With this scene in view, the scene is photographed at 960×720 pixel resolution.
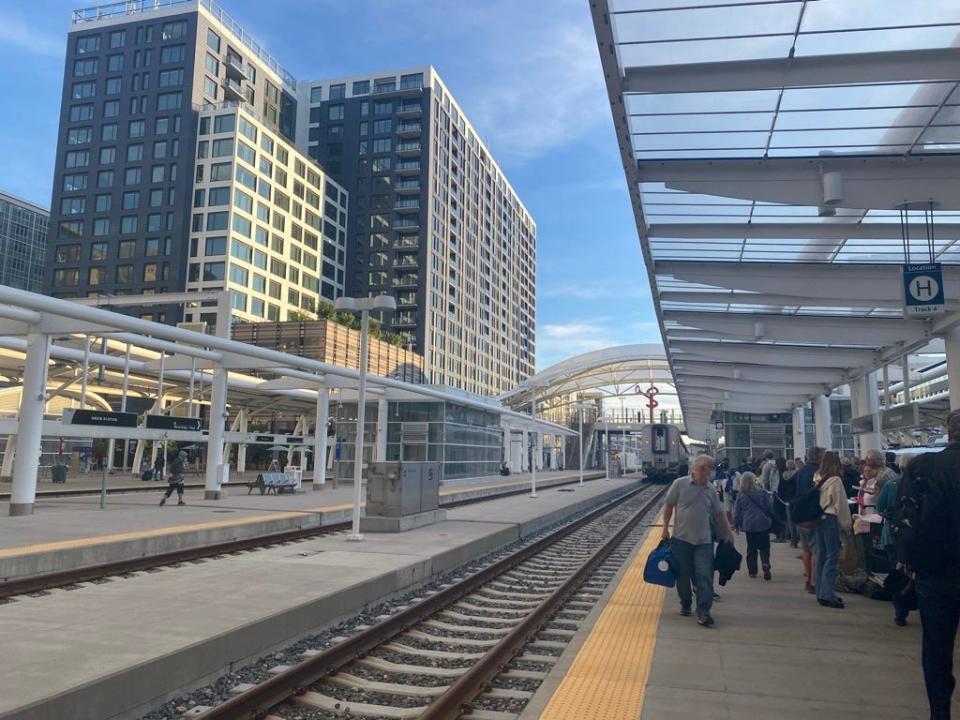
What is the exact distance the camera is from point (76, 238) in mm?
68750

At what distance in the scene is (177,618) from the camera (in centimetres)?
666

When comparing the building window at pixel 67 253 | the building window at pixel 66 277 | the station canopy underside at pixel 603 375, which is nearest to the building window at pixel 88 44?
the building window at pixel 67 253

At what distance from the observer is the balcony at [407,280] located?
84.7 metres

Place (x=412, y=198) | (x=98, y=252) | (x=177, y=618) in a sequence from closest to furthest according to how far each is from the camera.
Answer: (x=177, y=618), (x=98, y=252), (x=412, y=198)

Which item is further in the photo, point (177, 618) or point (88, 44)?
point (88, 44)

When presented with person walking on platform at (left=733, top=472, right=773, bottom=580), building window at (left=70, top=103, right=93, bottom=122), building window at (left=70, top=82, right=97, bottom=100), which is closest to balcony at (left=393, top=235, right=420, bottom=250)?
building window at (left=70, top=103, right=93, bottom=122)

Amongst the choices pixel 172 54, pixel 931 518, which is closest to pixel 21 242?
pixel 172 54

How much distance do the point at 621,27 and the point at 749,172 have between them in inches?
147

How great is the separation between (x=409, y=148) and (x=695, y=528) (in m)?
86.3

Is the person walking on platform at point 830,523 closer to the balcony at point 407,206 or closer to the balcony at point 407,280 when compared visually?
the balcony at point 407,280

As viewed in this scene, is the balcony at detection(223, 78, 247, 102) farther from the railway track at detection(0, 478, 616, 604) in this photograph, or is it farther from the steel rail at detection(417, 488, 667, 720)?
the steel rail at detection(417, 488, 667, 720)

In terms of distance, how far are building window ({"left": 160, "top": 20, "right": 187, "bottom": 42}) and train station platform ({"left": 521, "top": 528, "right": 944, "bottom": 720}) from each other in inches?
3017

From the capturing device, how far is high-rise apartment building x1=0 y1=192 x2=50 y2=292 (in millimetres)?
85188

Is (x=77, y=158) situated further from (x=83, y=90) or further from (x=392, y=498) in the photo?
(x=392, y=498)
